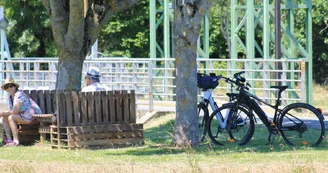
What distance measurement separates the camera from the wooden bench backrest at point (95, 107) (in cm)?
1584

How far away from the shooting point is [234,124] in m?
15.8

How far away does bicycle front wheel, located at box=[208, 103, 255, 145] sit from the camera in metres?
15.7

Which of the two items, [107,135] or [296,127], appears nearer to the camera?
[296,127]

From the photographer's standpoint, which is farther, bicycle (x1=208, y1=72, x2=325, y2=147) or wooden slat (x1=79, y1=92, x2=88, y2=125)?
wooden slat (x1=79, y1=92, x2=88, y2=125)

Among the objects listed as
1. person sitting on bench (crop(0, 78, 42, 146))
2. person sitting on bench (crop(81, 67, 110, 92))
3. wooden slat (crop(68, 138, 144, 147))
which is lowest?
wooden slat (crop(68, 138, 144, 147))


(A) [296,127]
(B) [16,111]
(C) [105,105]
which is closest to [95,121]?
(C) [105,105]

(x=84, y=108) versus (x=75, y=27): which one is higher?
(x=75, y=27)

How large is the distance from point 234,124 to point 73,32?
340cm

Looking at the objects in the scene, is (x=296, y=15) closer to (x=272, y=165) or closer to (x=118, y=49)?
(x=118, y=49)

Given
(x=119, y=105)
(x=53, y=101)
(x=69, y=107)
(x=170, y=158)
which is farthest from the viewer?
(x=53, y=101)

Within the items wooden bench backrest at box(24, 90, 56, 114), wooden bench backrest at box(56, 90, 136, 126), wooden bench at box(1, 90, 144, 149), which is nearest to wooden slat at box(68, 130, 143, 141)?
wooden bench at box(1, 90, 144, 149)

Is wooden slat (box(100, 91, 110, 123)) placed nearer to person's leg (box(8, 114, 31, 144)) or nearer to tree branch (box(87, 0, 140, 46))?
person's leg (box(8, 114, 31, 144))

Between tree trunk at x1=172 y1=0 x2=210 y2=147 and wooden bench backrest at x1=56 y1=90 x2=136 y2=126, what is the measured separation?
1.44m

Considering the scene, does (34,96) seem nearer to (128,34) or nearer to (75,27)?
(75,27)
